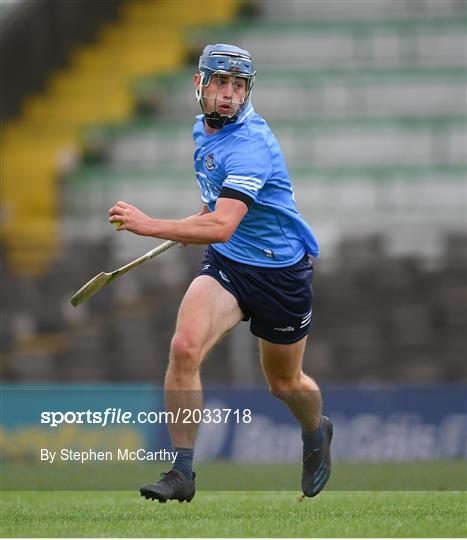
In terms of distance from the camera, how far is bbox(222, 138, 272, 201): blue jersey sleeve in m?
6.71

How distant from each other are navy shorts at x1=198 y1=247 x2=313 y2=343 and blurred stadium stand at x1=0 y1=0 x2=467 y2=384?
7.43 metres

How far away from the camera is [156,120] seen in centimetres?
2195

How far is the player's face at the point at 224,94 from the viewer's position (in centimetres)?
693

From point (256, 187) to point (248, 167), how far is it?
100mm

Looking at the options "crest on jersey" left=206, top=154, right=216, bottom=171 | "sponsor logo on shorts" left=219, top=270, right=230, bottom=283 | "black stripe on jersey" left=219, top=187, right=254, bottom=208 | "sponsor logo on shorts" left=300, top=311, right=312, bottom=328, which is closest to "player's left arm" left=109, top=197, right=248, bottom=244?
"black stripe on jersey" left=219, top=187, right=254, bottom=208

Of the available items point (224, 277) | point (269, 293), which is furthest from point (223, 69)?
point (269, 293)

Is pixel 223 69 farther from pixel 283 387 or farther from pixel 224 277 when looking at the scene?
pixel 283 387

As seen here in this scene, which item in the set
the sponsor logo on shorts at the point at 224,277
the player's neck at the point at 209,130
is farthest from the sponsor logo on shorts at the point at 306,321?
the player's neck at the point at 209,130

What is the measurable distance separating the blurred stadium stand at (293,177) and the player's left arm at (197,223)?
317 inches

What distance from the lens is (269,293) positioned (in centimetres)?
710

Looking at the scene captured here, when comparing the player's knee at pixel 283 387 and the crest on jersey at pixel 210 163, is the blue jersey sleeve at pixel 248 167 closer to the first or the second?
the crest on jersey at pixel 210 163

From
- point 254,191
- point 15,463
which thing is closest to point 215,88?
point 254,191

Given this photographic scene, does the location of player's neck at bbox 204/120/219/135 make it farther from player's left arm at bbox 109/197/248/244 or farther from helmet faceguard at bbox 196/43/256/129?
player's left arm at bbox 109/197/248/244

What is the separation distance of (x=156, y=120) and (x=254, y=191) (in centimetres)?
1540
